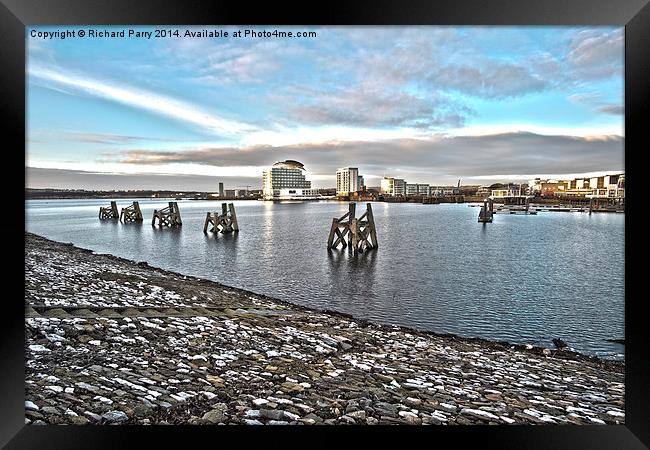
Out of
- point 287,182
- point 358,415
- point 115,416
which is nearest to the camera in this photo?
point 115,416

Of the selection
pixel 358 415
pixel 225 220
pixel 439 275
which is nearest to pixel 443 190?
pixel 225 220

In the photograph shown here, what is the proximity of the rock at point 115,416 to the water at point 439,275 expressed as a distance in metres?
2.44

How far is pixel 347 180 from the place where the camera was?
87.9 ft

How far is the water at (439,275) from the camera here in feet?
31.7

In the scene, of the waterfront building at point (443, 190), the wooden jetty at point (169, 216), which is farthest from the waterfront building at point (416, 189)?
the wooden jetty at point (169, 216)

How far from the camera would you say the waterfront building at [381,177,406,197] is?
3444 centimetres

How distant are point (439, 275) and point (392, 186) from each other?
67.1 feet

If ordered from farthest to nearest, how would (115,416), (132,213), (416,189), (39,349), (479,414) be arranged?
(416,189) → (132,213) → (39,349) → (479,414) → (115,416)

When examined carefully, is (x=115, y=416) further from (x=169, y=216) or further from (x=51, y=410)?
(x=169, y=216)

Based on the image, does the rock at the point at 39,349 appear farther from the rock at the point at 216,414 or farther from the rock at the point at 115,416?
the rock at the point at 216,414

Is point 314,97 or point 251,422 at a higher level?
point 314,97

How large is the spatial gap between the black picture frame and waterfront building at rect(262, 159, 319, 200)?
23517mm

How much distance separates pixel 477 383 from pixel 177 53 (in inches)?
463

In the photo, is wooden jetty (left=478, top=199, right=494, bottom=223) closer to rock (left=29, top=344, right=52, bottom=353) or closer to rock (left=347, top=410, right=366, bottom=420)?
rock (left=347, top=410, right=366, bottom=420)
